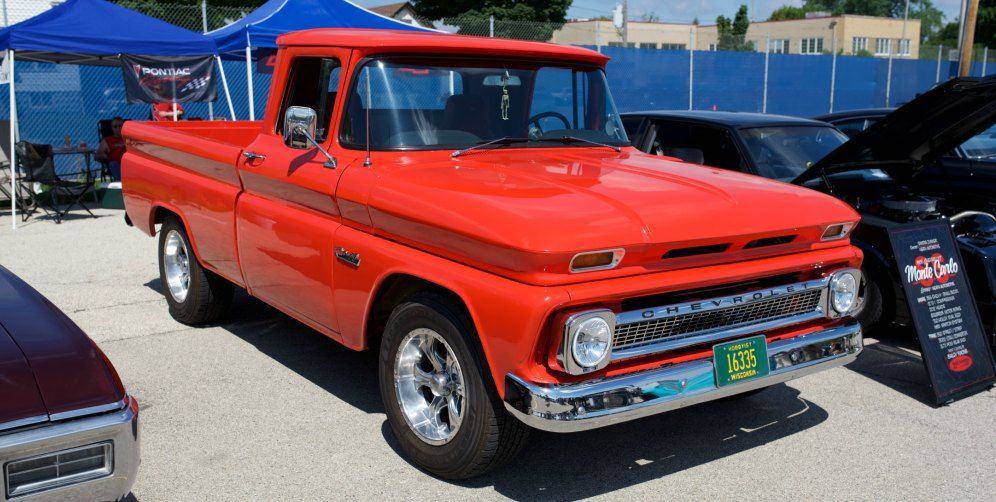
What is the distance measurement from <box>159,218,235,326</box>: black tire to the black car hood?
407 cm

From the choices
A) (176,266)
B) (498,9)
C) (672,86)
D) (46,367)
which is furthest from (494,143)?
(498,9)

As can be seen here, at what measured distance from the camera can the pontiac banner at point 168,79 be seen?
488 inches

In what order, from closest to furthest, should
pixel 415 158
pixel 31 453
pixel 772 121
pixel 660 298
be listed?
pixel 31 453 < pixel 660 298 < pixel 415 158 < pixel 772 121

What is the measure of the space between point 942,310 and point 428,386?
3084 mm

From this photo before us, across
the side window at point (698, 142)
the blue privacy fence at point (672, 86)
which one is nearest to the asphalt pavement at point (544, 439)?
the side window at point (698, 142)

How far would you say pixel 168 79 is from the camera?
12727 mm

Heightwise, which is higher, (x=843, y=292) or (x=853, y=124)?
(x=853, y=124)

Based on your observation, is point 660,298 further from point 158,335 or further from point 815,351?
point 158,335

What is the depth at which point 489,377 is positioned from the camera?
11.5ft

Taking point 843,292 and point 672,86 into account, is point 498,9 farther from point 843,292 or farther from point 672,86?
point 843,292

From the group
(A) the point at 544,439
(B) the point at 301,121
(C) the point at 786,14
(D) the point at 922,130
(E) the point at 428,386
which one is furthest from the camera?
(C) the point at 786,14

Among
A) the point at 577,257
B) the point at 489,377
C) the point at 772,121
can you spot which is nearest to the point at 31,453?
the point at 489,377

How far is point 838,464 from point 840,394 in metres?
1.08

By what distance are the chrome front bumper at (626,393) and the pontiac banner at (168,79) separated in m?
10.8
